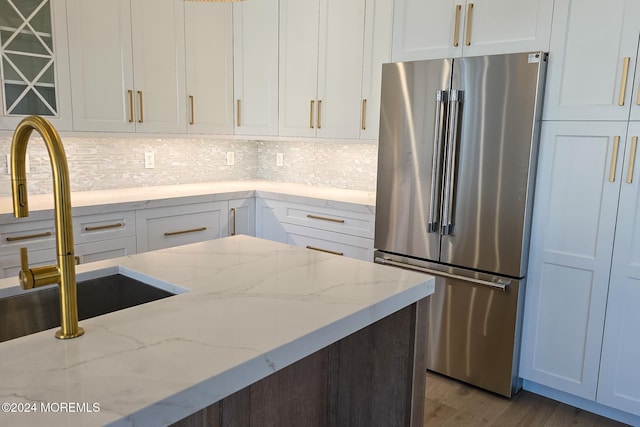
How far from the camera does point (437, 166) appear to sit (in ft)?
8.43

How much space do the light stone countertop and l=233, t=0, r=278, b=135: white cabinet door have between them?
474 millimetres

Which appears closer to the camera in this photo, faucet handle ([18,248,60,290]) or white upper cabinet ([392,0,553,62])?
faucet handle ([18,248,60,290])

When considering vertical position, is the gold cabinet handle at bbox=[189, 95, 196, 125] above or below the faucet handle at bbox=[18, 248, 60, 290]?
above

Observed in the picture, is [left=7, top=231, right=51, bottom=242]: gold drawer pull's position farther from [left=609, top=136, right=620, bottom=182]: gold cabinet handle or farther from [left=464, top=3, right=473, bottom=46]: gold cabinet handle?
[left=609, top=136, right=620, bottom=182]: gold cabinet handle

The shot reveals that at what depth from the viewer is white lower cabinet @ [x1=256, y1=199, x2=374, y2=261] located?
3.08 meters

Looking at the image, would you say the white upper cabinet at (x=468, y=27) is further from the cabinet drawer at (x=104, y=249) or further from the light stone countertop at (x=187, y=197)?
the cabinet drawer at (x=104, y=249)

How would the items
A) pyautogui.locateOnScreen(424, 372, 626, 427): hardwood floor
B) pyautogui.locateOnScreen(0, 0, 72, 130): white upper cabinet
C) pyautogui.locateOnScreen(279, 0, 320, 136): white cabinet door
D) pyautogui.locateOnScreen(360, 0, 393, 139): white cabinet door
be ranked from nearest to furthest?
1. pyautogui.locateOnScreen(424, 372, 626, 427): hardwood floor
2. pyautogui.locateOnScreen(0, 0, 72, 130): white upper cabinet
3. pyautogui.locateOnScreen(360, 0, 393, 139): white cabinet door
4. pyautogui.locateOnScreen(279, 0, 320, 136): white cabinet door

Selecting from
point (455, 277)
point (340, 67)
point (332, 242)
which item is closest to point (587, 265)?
point (455, 277)

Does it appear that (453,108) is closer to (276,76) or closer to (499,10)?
(499,10)

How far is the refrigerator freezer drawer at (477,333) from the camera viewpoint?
8.16 ft

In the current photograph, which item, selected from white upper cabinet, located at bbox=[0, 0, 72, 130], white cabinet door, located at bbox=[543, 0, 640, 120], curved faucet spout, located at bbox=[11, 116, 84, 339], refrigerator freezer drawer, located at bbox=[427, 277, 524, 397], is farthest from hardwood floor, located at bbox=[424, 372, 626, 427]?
white upper cabinet, located at bbox=[0, 0, 72, 130]

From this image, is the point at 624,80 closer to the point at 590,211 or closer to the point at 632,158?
the point at 632,158

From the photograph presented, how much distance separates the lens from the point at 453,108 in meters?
2.48

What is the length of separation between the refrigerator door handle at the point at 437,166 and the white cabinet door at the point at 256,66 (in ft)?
4.84
